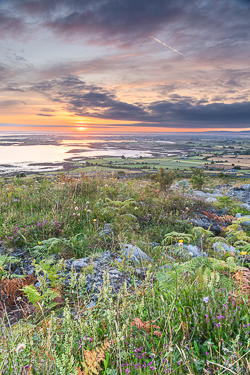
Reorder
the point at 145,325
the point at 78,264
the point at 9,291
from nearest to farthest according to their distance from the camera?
the point at 145,325 < the point at 9,291 < the point at 78,264

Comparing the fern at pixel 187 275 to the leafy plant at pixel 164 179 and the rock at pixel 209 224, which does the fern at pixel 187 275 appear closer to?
the rock at pixel 209 224

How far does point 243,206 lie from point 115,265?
765cm

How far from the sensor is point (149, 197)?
7.21 m

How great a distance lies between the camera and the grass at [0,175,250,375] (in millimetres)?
1688

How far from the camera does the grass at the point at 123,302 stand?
1.69 metres

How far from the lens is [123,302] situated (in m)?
2.21

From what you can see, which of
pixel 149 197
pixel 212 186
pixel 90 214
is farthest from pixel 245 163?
pixel 90 214

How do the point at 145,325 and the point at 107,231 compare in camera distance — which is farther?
the point at 107,231

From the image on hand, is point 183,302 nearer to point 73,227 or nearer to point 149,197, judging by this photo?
point 73,227

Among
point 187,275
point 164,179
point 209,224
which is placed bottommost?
point 209,224

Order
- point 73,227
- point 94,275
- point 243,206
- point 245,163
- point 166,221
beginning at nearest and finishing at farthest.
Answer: point 94,275 → point 73,227 → point 166,221 → point 243,206 → point 245,163

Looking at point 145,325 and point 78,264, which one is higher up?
point 145,325

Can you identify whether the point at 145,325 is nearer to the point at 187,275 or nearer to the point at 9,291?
the point at 187,275

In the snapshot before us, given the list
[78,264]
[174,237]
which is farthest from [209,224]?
[78,264]
